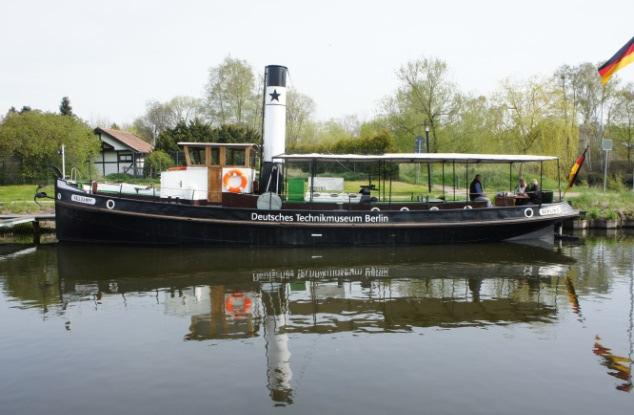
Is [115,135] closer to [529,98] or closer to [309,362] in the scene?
[529,98]

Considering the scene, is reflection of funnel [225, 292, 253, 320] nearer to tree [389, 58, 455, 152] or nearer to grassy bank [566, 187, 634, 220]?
grassy bank [566, 187, 634, 220]

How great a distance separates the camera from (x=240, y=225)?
45.4ft

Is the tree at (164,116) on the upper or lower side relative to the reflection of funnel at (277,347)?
upper

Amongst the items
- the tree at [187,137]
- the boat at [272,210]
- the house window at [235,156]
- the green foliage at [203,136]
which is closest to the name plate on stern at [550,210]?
the boat at [272,210]

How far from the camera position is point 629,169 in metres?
35.3

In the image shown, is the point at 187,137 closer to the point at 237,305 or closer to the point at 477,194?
the point at 477,194

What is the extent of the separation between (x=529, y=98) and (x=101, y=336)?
2922 cm

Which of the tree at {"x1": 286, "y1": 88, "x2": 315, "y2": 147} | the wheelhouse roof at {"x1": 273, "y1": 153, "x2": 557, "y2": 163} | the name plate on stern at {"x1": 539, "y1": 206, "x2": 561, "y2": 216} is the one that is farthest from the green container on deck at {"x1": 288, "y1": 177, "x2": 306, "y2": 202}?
the tree at {"x1": 286, "y1": 88, "x2": 315, "y2": 147}

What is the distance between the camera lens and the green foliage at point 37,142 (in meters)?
27.6

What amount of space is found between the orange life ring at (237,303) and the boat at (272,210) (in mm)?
4664

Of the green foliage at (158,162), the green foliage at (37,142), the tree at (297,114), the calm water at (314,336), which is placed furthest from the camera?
the tree at (297,114)

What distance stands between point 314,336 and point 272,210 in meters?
6.92

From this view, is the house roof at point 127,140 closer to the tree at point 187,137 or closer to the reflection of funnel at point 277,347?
the tree at point 187,137

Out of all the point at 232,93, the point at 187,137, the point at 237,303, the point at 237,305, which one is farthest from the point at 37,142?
the point at 237,305
